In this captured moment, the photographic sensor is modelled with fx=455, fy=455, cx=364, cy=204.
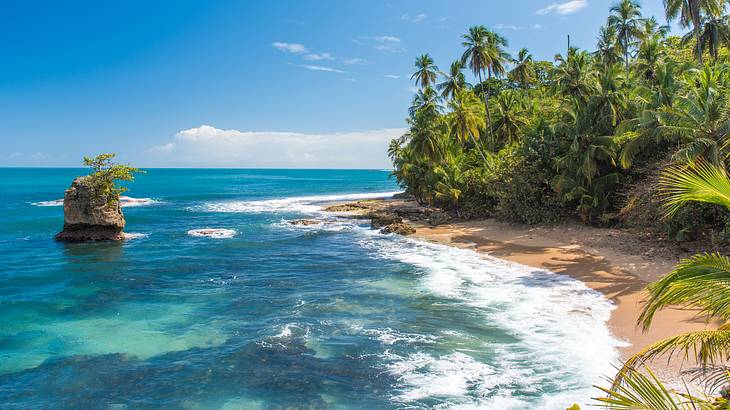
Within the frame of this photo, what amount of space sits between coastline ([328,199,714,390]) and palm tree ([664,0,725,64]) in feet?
57.3

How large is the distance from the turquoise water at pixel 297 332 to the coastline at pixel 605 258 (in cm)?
84

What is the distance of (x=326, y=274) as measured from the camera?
23969mm

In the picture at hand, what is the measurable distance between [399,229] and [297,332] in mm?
22586

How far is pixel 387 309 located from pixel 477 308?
3.45 m

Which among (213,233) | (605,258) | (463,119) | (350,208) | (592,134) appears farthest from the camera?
(350,208)

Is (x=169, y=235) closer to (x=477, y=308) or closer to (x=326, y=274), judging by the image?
(x=326, y=274)

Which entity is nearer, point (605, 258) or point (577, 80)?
point (605, 258)

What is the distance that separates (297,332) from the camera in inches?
608

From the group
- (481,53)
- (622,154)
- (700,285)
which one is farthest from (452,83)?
(700,285)

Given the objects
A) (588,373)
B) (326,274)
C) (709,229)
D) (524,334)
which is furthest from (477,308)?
(709,229)

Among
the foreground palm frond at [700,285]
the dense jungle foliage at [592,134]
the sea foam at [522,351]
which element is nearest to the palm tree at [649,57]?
the dense jungle foliage at [592,134]

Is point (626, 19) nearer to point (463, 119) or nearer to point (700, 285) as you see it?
point (463, 119)

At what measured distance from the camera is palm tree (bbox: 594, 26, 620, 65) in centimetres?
4772

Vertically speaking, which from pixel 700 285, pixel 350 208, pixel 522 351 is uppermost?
pixel 700 285
